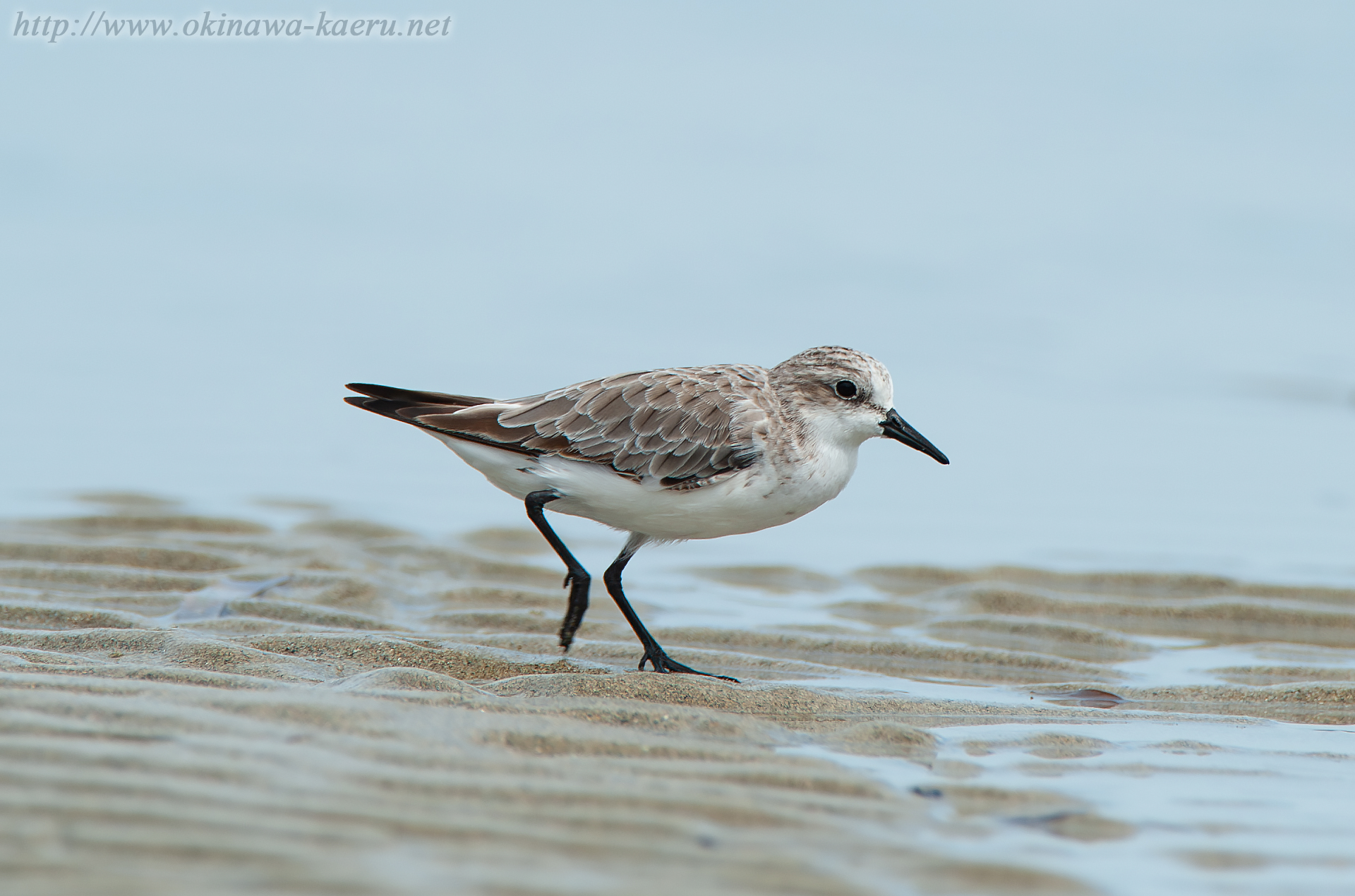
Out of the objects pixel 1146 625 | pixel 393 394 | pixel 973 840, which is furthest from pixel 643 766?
pixel 1146 625

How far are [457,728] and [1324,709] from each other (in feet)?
11.6

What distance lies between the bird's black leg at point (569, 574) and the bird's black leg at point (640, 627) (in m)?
0.17

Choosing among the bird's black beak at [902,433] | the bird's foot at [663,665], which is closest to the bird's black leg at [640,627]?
the bird's foot at [663,665]

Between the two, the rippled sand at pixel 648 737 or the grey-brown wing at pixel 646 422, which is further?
the grey-brown wing at pixel 646 422

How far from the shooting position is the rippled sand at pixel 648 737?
281cm

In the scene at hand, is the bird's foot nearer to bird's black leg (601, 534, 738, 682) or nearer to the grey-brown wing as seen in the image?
bird's black leg (601, 534, 738, 682)

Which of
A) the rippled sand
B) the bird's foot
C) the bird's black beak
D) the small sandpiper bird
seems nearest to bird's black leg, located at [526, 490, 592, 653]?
the small sandpiper bird

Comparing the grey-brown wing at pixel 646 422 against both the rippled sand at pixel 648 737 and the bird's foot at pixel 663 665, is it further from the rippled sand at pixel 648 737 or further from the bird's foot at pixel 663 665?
the rippled sand at pixel 648 737

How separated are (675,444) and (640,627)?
0.79 m

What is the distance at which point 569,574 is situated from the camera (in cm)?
564

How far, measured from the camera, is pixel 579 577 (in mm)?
5590

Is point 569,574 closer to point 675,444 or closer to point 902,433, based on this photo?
point 675,444

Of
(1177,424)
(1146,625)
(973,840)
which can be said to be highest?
(1177,424)

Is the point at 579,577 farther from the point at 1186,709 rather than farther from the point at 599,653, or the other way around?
the point at 1186,709
